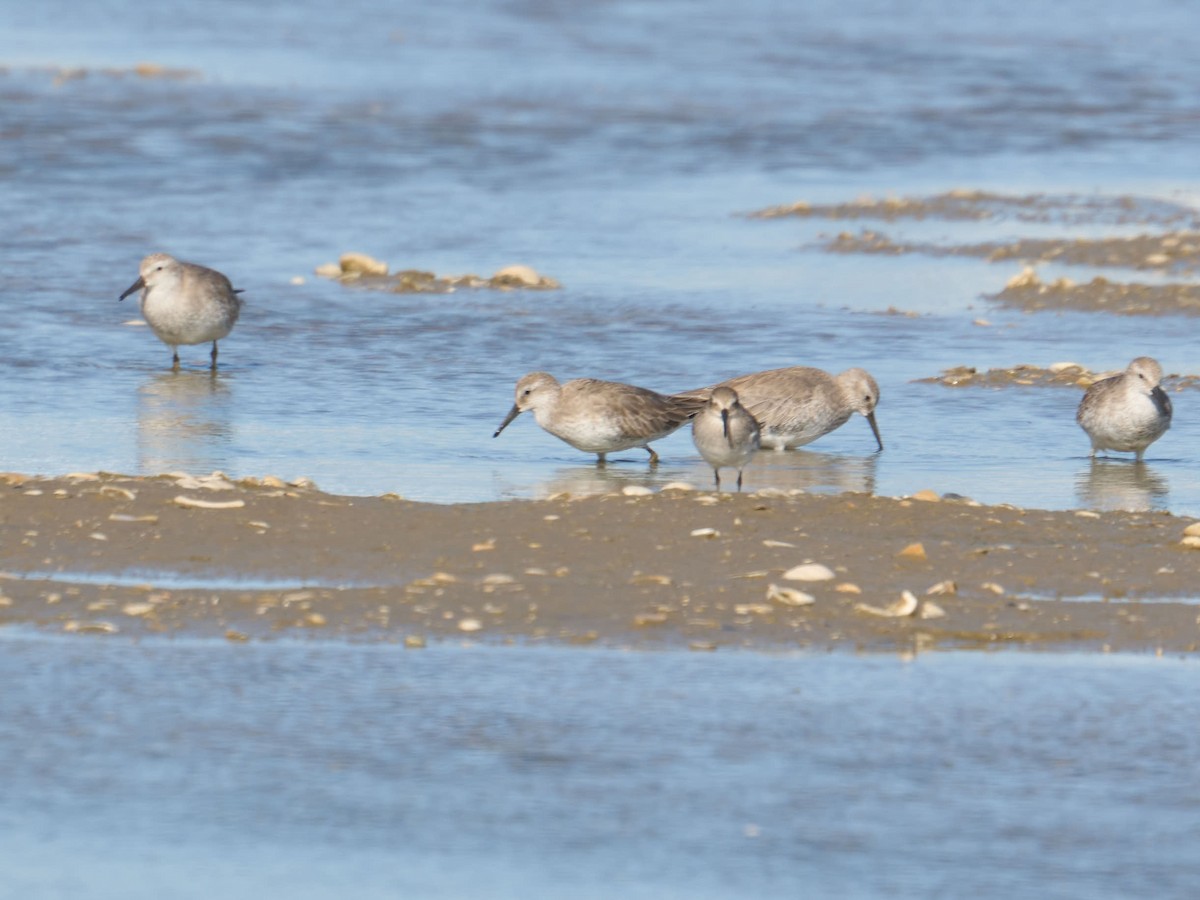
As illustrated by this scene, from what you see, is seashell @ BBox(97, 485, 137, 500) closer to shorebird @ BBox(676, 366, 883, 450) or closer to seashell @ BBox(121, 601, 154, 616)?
seashell @ BBox(121, 601, 154, 616)

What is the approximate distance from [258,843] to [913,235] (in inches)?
597

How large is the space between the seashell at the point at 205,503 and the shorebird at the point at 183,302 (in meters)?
5.09

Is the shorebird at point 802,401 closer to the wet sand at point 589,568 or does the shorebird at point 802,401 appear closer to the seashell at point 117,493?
the wet sand at point 589,568

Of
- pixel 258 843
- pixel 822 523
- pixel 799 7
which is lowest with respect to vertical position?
pixel 258 843

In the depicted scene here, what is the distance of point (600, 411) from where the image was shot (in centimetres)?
1160

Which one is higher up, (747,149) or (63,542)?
(747,149)

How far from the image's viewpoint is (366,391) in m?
13.6

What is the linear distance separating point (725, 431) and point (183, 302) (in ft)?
16.5

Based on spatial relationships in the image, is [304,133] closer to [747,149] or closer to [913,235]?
[747,149]

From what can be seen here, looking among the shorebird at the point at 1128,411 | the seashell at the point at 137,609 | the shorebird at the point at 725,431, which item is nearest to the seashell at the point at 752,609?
the seashell at the point at 137,609

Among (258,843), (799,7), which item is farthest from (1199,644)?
(799,7)

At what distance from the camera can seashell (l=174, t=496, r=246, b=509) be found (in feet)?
30.9

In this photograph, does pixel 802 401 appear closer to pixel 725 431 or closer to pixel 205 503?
pixel 725 431

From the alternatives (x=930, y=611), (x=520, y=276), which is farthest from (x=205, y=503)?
(x=520, y=276)
